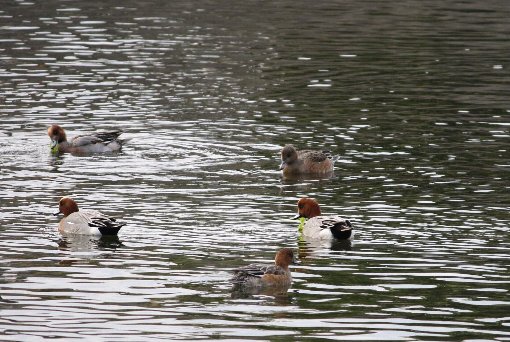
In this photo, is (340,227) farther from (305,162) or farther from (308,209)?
(305,162)

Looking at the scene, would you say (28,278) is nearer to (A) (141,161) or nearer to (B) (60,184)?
(B) (60,184)

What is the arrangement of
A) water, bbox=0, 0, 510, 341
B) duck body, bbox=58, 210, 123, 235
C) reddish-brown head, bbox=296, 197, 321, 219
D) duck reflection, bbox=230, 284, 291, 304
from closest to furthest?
water, bbox=0, 0, 510, 341 < duck reflection, bbox=230, 284, 291, 304 < duck body, bbox=58, 210, 123, 235 < reddish-brown head, bbox=296, 197, 321, 219

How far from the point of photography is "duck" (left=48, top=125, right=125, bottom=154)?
90.2ft

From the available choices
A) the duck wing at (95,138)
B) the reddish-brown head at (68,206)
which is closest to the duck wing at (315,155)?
the duck wing at (95,138)

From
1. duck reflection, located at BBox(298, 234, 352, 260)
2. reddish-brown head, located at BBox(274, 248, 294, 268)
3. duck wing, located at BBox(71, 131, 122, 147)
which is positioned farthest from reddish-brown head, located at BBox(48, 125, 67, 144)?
reddish-brown head, located at BBox(274, 248, 294, 268)

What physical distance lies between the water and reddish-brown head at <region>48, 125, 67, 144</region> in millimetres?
422

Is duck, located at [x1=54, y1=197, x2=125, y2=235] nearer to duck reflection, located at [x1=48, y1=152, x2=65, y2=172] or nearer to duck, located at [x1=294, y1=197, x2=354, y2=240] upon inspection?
duck, located at [x1=294, y1=197, x2=354, y2=240]

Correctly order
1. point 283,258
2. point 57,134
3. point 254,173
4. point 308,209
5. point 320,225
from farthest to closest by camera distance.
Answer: point 57,134 < point 254,173 < point 308,209 < point 320,225 < point 283,258

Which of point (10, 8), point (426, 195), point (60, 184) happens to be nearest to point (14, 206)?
point (60, 184)

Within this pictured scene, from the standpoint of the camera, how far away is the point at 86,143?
91.1ft

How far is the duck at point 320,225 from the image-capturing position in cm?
1961

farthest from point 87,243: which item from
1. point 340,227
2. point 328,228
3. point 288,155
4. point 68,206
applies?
point 288,155

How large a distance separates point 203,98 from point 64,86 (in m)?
4.17

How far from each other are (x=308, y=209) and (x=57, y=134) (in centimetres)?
857
